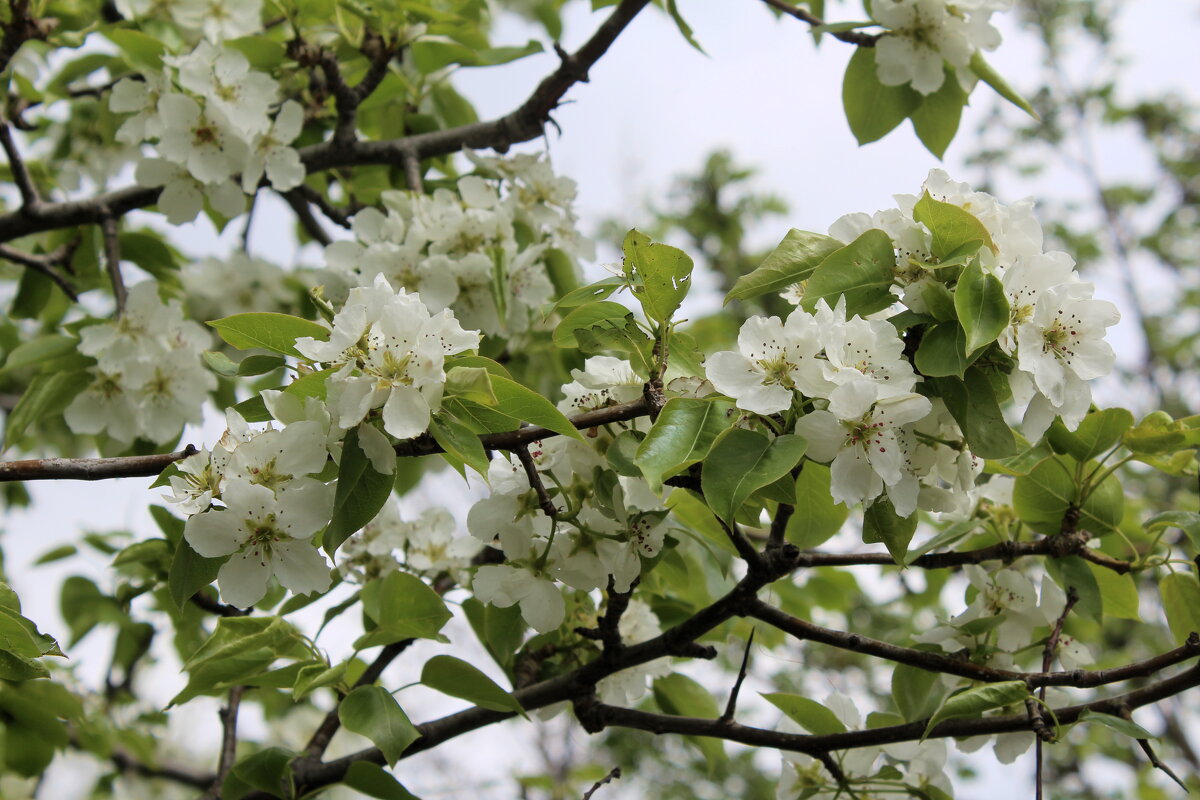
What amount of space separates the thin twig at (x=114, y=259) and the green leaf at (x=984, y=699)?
1935 millimetres

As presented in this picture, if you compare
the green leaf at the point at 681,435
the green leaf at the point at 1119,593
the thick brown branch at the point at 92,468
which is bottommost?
the thick brown branch at the point at 92,468

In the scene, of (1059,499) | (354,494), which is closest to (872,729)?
(1059,499)

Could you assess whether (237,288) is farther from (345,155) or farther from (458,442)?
(458,442)

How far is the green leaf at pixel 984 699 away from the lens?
53.1 inches

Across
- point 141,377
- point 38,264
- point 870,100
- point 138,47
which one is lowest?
point 38,264

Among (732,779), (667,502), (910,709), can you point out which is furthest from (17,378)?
(732,779)

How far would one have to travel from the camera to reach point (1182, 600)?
1.58m

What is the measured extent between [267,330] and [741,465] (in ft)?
1.93

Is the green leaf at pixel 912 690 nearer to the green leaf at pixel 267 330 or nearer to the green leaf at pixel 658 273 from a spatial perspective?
the green leaf at pixel 658 273

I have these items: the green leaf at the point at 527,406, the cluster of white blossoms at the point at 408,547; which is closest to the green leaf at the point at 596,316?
the green leaf at the point at 527,406

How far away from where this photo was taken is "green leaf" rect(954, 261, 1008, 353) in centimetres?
113

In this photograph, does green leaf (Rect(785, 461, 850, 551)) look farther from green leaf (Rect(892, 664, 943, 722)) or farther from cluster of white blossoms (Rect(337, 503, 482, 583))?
cluster of white blossoms (Rect(337, 503, 482, 583))

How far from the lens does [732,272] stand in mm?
7434

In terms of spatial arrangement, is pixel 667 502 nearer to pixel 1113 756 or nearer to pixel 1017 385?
pixel 1017 385
